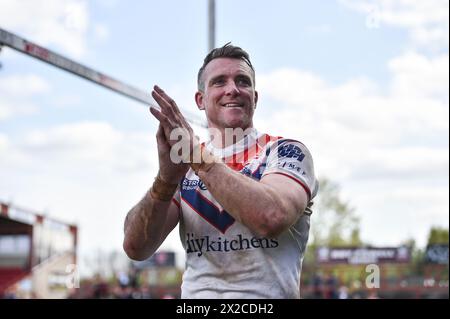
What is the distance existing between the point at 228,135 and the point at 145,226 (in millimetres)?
564

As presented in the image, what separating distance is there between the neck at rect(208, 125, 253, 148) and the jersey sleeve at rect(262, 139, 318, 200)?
0.17 meters

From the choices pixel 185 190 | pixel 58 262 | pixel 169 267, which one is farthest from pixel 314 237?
pixel 185 190

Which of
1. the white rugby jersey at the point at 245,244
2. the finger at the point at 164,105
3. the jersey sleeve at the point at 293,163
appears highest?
the finger at the point at 164,105

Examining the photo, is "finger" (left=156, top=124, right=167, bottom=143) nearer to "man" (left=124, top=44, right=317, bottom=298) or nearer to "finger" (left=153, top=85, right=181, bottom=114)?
"man" (left=124, top=44, right=317, bottom=298)

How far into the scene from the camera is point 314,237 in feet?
173

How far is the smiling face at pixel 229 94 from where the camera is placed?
294cm

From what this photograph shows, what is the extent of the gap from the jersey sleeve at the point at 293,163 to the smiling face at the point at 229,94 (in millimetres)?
214

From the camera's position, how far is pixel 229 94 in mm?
2930

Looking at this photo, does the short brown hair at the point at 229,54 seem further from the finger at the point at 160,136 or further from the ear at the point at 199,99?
the finger at the point at 160,136

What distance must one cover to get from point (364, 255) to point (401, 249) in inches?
86.6

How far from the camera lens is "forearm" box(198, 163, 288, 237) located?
2445 millimetres

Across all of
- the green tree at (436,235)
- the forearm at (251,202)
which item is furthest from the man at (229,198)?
the green tree at (436,235)
